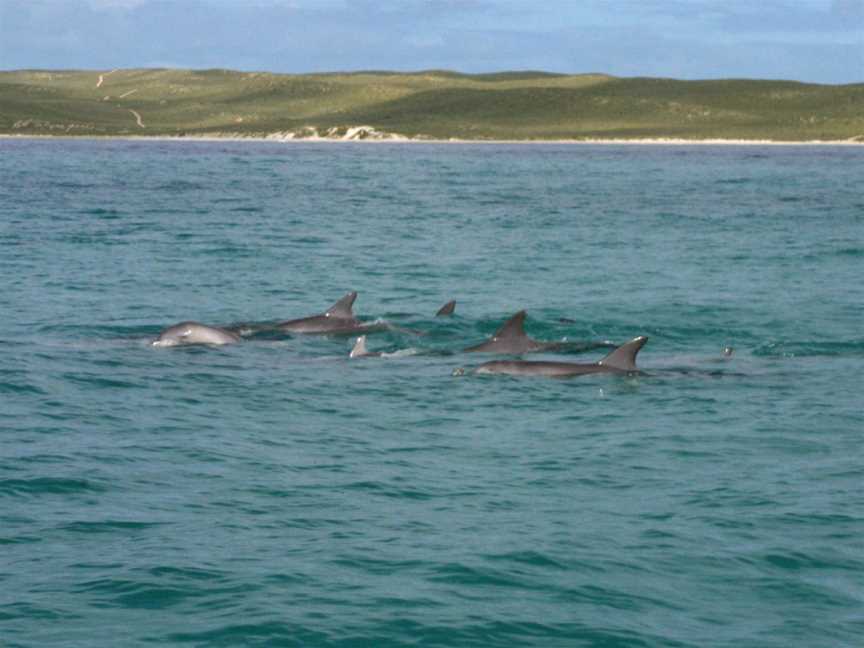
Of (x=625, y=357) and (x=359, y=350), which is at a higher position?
(x=625, y=357)

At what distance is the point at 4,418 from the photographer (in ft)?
57.0

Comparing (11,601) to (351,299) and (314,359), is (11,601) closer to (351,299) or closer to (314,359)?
(314,359)

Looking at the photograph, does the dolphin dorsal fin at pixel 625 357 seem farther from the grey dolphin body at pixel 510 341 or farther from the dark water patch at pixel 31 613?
the dark water patch at pixel 31 613

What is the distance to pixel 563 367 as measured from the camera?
20.5 meters

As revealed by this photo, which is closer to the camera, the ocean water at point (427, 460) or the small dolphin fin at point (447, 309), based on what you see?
the ocean water at point (427, 460)

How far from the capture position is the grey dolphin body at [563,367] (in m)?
20.3

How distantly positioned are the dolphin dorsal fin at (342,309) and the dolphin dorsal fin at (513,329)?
10.8 ft

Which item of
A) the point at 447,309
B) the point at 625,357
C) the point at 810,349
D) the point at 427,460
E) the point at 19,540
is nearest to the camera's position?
the point at 19,540

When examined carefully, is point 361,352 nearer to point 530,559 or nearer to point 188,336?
point 188,336

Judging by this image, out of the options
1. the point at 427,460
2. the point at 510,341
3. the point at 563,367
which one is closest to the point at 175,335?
the point at 510,341

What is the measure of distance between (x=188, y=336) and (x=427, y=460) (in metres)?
8.32

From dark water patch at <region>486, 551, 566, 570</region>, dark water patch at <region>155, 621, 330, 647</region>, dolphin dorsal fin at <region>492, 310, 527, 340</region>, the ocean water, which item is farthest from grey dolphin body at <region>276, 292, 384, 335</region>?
dark water patch at <region>155, 621, 330, 647</region>

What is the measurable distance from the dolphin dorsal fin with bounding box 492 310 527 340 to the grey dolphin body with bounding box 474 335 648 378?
1814mm

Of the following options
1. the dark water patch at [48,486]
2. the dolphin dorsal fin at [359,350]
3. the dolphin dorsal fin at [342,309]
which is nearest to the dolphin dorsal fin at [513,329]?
the dolphin dorsal fin at [359,350]
